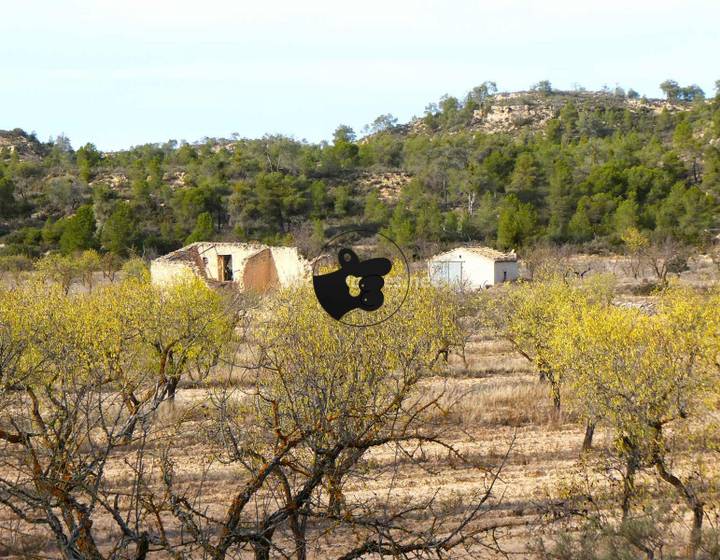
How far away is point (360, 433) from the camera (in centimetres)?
598

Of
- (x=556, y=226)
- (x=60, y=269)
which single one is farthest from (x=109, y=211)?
(x=556, y=226)

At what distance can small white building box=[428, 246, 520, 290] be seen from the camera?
41844 mm

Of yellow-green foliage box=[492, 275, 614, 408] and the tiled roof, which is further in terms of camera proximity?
the tiled roof

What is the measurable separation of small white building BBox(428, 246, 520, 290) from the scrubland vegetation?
1726 centimetres

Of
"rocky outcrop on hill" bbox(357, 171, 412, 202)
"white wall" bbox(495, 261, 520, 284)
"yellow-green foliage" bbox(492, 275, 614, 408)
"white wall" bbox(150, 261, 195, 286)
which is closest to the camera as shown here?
"yellow-green foliage" bbox(492, 275, 614, 408)

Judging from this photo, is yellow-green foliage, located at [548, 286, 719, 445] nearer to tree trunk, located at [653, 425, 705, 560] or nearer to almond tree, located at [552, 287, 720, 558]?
almond tree, located at [552, 287, 720, 558]

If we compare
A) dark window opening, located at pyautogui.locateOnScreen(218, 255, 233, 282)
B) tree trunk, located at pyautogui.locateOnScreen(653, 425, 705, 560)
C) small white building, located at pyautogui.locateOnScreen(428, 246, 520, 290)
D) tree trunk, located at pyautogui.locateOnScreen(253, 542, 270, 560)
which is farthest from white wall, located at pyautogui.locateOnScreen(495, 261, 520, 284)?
tree trunk, located at pyautogui.locateOnScreen(253, 542, 270, 560)

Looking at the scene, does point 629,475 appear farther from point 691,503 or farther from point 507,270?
point 507,270

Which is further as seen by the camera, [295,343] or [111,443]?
[295,343]

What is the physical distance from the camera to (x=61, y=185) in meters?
61.8

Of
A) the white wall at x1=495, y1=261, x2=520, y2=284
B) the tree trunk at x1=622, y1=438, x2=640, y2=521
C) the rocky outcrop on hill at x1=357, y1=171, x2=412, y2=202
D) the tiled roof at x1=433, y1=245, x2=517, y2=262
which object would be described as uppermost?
the rocky outcrop on hill at x1=357, y1=171, x2=412, y2=202

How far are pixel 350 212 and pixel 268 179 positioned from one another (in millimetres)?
6902

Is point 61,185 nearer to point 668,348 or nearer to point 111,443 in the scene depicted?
point 668,348

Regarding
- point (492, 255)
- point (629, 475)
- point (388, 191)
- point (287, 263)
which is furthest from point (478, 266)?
point (629, 475)
